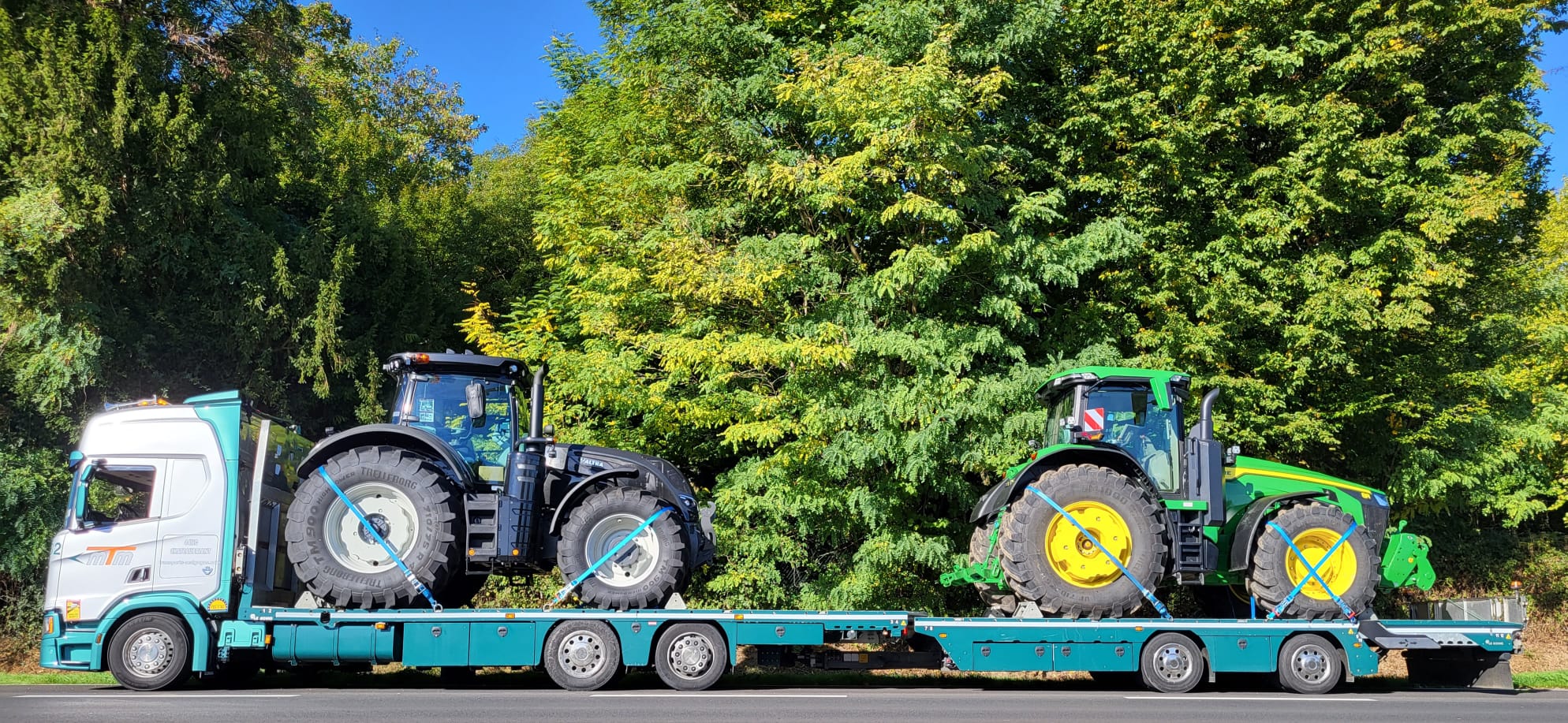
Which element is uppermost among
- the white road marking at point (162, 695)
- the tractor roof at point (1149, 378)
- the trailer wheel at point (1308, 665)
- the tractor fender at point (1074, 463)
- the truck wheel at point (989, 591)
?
the tractor roof at point (1149, 378)

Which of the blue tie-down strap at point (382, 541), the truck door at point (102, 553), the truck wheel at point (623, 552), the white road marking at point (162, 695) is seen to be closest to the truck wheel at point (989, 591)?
the truck wheel at point (623, 552)

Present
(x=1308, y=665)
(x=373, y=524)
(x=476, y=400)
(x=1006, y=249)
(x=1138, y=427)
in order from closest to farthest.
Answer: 1. (x=373, y=524)
2. (x=1308, y=665)
3. (x=476, y=400)
4. (x=1138, y=427)
5. (x=1006, y=249)

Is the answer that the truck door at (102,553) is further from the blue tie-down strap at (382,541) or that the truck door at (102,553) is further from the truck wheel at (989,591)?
the truck wheel at (989,591)

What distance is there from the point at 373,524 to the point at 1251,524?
8.36 metres

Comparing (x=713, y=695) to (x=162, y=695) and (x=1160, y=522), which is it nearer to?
(x=1160, y=522)

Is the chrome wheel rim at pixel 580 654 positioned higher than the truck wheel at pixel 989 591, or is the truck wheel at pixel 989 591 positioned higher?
the truck wheel at pixel 989 591

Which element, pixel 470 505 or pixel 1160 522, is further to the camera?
pixel 1160 522

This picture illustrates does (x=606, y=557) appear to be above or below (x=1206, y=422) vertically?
below

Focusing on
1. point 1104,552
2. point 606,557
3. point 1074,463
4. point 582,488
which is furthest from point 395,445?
point 1104,552

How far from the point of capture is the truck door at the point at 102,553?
32.0 ft

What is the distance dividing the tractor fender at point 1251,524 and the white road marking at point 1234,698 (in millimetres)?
1232

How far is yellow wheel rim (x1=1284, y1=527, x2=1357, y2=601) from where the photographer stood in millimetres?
10297

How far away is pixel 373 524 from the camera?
32.2 feet

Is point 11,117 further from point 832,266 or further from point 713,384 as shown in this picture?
point 832,266
